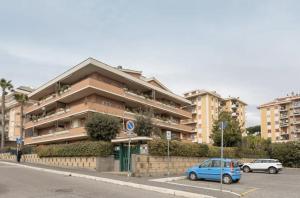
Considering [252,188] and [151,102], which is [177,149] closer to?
[252,188]

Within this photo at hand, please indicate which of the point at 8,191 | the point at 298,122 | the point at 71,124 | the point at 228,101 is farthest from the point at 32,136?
the point at 298,122

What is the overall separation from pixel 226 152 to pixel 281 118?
78.5 metres

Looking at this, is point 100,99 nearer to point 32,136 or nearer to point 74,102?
point 74,102

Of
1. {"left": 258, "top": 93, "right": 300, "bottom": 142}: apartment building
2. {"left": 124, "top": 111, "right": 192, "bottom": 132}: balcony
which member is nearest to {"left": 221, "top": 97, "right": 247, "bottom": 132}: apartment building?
{"left": 258, "top": 93, "right": 300, "bottom": 142}: apartment building

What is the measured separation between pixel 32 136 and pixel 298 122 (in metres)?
78.6

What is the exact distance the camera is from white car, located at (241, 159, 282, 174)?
3591cm

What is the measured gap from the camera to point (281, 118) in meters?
114

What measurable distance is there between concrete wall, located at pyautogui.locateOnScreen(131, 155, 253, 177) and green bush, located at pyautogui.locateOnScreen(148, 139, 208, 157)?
0.37 metres

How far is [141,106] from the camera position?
165ft

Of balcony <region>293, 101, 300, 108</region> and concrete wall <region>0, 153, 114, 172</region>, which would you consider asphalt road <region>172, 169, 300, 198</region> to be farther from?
balcony <region>293, 101, 300, 108</region>

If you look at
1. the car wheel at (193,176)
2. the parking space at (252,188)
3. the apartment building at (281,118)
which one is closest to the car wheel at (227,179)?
the parking space at (252,188)

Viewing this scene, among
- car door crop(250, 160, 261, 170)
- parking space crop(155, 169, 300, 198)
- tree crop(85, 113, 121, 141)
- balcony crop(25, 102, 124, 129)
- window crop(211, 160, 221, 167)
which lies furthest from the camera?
balcony crop(25, 102, 124, 129)

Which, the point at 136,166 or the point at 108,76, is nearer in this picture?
the point at 136,166

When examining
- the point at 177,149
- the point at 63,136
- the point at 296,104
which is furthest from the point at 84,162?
the point at 296,104
